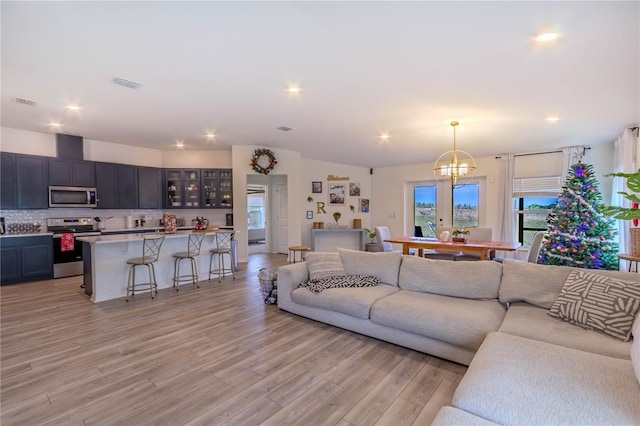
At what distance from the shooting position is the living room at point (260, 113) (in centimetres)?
204

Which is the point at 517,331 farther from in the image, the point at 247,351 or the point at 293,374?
the point at 247,351

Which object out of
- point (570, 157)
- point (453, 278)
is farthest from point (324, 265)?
point (570, 157)

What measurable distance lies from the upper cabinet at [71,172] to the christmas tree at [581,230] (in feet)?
28.7

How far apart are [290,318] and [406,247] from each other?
9.28 ft

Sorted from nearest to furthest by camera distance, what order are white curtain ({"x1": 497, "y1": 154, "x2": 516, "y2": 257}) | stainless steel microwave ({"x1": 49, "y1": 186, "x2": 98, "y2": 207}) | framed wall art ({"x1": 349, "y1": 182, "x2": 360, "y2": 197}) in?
stainless steel microwave ({"x1": 49, "y1": 186, "x2": 98, "y2": 207})
white curtain ({"x1": 497, "y1": 154, "x2": 516, "y2": 257})
framed wall art ({"x1": 349, "y1": 182, "x2": 360, "y2": 197})

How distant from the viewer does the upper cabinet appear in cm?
552

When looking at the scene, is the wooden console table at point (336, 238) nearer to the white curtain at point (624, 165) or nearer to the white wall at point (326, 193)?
the white wall at point (326, 193)

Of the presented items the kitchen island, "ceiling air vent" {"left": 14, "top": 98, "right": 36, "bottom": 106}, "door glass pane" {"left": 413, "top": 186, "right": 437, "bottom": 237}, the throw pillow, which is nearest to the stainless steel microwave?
the kitchen island

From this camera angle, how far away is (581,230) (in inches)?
196

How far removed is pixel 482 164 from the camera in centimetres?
738

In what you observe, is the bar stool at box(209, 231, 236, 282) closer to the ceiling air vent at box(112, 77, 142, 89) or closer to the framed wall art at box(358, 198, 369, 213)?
the ceiling air vent at box(112, 77, 142, 89)

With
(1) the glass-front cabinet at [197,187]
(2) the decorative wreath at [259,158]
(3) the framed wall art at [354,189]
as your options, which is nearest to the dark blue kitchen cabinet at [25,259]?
(1) the glass-front cabinet at [197,187]

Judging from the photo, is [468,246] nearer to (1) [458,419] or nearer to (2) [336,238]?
(1) [458,419]

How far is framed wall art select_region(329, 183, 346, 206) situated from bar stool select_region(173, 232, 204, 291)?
4.21 m
